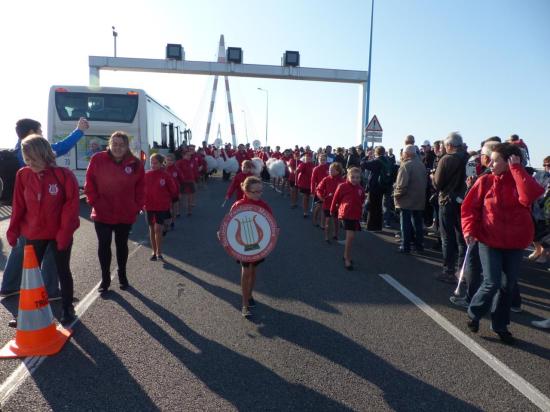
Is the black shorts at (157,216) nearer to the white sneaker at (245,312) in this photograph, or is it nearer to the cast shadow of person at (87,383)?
the white sneaker at (245,312)

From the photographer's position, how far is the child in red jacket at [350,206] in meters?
7.24

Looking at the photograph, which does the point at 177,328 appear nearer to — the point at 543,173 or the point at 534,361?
the point at 534,361

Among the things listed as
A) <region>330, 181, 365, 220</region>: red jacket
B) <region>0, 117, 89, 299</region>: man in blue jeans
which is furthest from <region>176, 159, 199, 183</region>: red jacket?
<region>0, 117, 89, 299</region>: man in blue jeans

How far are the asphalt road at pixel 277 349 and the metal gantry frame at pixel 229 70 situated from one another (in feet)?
61.8

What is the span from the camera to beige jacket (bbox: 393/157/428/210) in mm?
8133

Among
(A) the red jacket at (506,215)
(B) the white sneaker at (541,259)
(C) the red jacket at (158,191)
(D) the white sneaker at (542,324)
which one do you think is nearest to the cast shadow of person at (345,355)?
(A) the red jacket at (506,215)

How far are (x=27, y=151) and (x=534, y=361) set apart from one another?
16.3ft

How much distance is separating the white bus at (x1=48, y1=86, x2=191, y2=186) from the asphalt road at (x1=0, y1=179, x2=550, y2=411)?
798 cm

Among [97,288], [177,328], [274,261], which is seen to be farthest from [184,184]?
[177,328]

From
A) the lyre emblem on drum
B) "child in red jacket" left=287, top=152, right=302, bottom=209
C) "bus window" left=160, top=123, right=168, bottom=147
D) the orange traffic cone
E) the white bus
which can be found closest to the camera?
the orange traffic cone

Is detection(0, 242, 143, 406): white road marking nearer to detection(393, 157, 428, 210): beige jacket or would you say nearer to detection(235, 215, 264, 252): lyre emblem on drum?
detection(235, 215, 264, 252): lyre emblem on drum

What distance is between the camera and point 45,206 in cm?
438

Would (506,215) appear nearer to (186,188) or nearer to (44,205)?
(44,205)

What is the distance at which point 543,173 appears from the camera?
8.08 m
